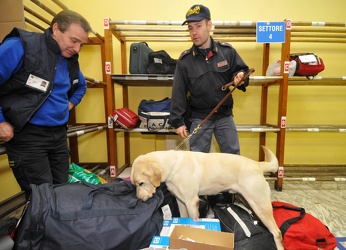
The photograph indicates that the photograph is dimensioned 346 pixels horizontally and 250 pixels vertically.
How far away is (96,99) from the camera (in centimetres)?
343

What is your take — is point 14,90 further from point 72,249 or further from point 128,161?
point 128,161

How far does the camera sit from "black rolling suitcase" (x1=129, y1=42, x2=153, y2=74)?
8.91 ft

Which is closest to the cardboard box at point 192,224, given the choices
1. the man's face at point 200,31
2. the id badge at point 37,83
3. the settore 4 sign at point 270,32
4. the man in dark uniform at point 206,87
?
the man in dark uniform at point 206,87

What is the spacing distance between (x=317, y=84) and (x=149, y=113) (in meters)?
2.52

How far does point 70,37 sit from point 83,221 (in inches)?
45.4

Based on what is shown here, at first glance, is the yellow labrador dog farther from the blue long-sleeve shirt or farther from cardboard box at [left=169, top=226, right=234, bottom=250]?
the blue long-sleeve shirt

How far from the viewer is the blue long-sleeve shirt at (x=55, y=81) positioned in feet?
4.08

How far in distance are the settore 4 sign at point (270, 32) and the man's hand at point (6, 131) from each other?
253 cm

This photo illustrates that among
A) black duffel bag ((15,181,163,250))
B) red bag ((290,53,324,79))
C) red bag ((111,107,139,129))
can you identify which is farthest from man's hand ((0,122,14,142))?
red bag ((290,53,324,79))

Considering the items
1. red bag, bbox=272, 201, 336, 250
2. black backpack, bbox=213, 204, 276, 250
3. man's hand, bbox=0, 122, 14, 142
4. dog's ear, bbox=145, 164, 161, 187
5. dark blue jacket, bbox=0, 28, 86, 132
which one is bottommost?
red bag, bbox=272, 201, 336, 250

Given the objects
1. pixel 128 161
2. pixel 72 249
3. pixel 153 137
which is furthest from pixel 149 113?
pixel 72 249

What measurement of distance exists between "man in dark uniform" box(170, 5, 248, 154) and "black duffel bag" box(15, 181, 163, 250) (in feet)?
3.19

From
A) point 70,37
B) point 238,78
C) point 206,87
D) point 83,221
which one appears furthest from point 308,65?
point 83,221

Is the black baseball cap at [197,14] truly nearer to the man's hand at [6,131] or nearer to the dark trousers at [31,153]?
the dark trousers at [31,153]
